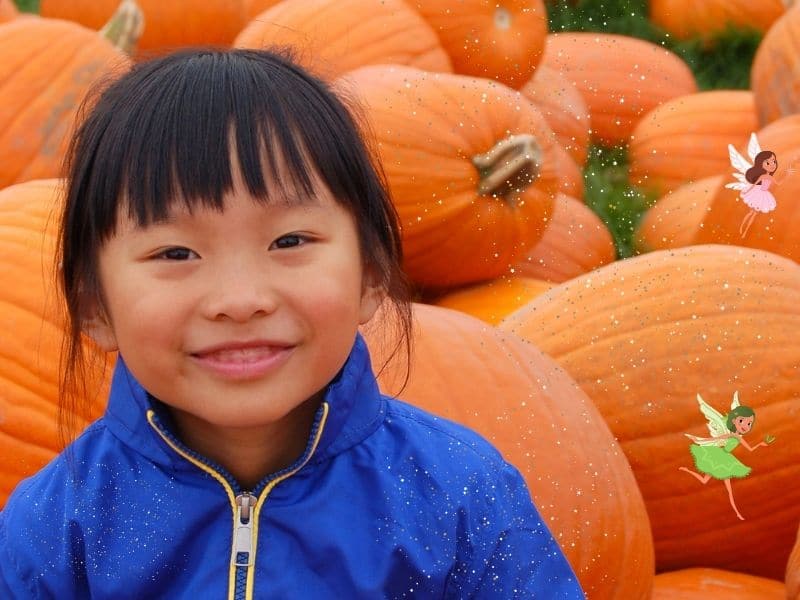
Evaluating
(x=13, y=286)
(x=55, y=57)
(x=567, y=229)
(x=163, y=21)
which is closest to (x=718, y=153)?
(x=567, y=229)

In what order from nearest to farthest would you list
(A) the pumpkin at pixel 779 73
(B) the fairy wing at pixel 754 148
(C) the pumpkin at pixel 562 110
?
1. (B) the fairy wing at pixel 754 148
2. (A) the pumpkin at pixel 779 73
3. (C) the pumpkin at pixel 562 110

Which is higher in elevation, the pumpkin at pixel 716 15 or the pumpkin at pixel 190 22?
the pumpkin at pixel 190 22

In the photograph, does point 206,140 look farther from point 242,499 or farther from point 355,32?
point 355,32

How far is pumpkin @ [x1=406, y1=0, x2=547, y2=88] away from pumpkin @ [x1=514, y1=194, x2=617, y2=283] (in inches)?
18.4

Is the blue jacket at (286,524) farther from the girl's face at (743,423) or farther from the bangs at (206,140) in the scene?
the girl's face at (743,423)

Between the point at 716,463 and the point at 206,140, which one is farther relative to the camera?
the point at 716,463

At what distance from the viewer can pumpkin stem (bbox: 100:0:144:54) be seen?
3441 mm

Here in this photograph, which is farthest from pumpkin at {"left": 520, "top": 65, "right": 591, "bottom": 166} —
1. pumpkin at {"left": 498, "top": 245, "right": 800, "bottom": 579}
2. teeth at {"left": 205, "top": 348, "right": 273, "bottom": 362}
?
A: teeth at {"left": 205, "top": 348, "right": 273, "bottom": 362}

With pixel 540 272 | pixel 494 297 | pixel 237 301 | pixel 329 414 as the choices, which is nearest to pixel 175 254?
pixel 237 301

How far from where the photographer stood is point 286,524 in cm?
157

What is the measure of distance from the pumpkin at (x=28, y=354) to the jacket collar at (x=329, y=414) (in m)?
0.67

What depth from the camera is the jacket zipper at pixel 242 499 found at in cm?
155

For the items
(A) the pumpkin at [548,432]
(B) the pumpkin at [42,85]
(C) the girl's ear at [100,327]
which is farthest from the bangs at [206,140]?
(B) the pumpkin at [42,85]

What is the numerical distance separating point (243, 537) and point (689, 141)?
2746 millimetres
